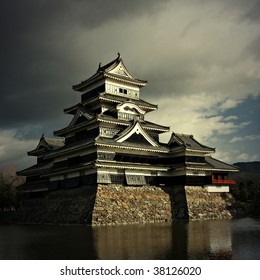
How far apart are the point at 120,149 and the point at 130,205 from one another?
5358 millimetres

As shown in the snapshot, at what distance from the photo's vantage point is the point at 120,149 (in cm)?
3400

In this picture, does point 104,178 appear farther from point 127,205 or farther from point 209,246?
point 209,246

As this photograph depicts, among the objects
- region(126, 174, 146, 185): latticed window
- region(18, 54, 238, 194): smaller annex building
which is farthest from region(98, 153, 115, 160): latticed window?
region(126, 174, 146, 185): latticed window

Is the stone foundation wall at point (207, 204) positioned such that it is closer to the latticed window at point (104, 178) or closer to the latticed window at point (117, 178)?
the latticed window at point (117, 178)

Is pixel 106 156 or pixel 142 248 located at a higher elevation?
pixel 106 156

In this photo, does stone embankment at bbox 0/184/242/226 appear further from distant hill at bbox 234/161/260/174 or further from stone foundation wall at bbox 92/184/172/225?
distant hill at bbox 234/161/260/174

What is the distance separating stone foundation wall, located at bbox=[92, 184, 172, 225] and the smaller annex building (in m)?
0.97

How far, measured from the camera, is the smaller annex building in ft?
109

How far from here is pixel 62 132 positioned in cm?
3891

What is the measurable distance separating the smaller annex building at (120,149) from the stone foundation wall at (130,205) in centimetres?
97

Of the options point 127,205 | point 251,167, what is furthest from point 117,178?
point 251,167

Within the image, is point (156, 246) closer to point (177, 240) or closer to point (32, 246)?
point (177, 240)

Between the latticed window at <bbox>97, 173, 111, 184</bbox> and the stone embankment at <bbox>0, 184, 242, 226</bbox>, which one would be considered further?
the latticed window at <bbox>97, 173, 111, 184</bbox>

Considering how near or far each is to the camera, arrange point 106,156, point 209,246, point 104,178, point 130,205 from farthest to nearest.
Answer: point 106,156, point 104,178, point 130,205, point 209,246
